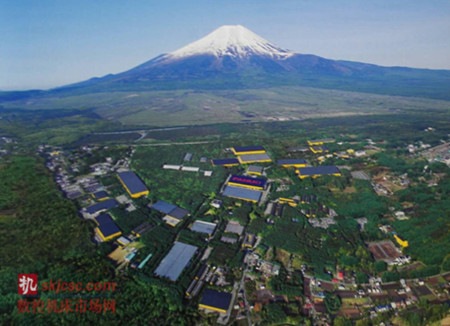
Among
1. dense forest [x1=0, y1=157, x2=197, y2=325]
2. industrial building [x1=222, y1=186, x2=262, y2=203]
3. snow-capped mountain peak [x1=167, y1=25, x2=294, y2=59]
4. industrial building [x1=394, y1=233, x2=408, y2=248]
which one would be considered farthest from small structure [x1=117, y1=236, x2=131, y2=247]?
snow-capped mountain peak [x1=167, y1=25, x2=294, y2=59]

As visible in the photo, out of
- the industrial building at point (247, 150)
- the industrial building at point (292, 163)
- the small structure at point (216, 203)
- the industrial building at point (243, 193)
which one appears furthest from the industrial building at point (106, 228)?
the industrial building at point (292, 163)

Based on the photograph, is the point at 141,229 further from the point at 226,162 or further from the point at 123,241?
the point at 226,162

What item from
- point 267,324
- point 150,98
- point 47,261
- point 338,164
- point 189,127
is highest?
point 150,98

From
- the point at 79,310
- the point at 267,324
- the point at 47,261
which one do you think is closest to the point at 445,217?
the point at 267,324

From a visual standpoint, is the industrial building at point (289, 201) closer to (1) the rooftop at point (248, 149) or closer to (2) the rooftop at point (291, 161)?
(2) the rooftop at point (291, 161)

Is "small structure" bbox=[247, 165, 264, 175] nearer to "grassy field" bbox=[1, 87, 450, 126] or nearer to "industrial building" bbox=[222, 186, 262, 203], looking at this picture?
"industrial building" bbox=[222, 186, 262, 203]

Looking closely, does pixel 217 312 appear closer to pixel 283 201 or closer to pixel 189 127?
pixel 283 201
